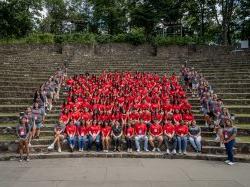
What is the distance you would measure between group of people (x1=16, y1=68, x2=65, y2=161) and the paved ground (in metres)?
0.93

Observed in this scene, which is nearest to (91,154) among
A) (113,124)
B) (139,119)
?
(113,124)

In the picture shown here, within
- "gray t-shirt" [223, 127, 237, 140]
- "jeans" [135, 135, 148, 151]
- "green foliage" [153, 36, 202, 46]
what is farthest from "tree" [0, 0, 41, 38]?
"gray t-shirt" [223, 127, 237, 140]

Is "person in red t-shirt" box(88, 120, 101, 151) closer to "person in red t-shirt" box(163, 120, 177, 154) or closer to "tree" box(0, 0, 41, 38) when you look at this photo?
"person in red t-shirt" box(163, 120, 177, 154)

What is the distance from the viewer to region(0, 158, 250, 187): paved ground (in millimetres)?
11398

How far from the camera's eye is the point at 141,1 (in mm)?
43344

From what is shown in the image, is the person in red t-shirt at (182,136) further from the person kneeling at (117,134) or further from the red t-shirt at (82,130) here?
the red t-shirt at (82,130)

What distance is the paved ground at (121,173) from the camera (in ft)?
37.4

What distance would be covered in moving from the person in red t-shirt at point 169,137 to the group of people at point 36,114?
17.1ft

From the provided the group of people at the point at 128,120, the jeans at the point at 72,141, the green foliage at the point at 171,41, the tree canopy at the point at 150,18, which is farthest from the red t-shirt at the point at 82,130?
the tree canopy at the point at 150,18

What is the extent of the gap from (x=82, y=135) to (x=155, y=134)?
9.44 ft

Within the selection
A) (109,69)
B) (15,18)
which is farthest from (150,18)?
(109,69)

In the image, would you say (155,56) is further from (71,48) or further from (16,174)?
(16,174)

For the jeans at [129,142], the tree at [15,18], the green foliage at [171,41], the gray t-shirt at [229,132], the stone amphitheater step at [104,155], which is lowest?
the stone amphitheater step at [104,155]

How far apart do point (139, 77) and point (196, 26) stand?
24738mm
